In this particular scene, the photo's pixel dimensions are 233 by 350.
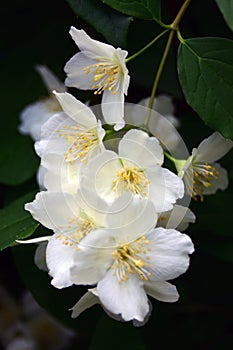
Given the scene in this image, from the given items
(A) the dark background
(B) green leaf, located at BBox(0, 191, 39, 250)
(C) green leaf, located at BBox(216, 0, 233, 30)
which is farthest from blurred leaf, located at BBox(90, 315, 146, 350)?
(C) green leaf, located at BBox(216, 0, 233, 30)

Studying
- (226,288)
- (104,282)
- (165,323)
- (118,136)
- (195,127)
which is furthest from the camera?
(226,288)

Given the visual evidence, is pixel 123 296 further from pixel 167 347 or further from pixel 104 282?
pixel 167 347

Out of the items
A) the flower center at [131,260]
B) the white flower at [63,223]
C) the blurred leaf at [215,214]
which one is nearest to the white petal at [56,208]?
the white flower at [63,223]

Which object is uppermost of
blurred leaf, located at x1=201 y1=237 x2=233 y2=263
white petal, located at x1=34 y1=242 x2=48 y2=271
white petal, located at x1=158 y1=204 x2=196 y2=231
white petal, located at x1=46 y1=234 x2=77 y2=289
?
white petal, located at x1=158 y1=204 x2=196 y2=231

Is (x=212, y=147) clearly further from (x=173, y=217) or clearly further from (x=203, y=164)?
(x=173, y=217)

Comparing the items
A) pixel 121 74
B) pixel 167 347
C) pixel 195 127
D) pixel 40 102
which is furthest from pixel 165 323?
pixel 121 74

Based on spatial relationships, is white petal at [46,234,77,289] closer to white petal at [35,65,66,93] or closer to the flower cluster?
the flower cluster
